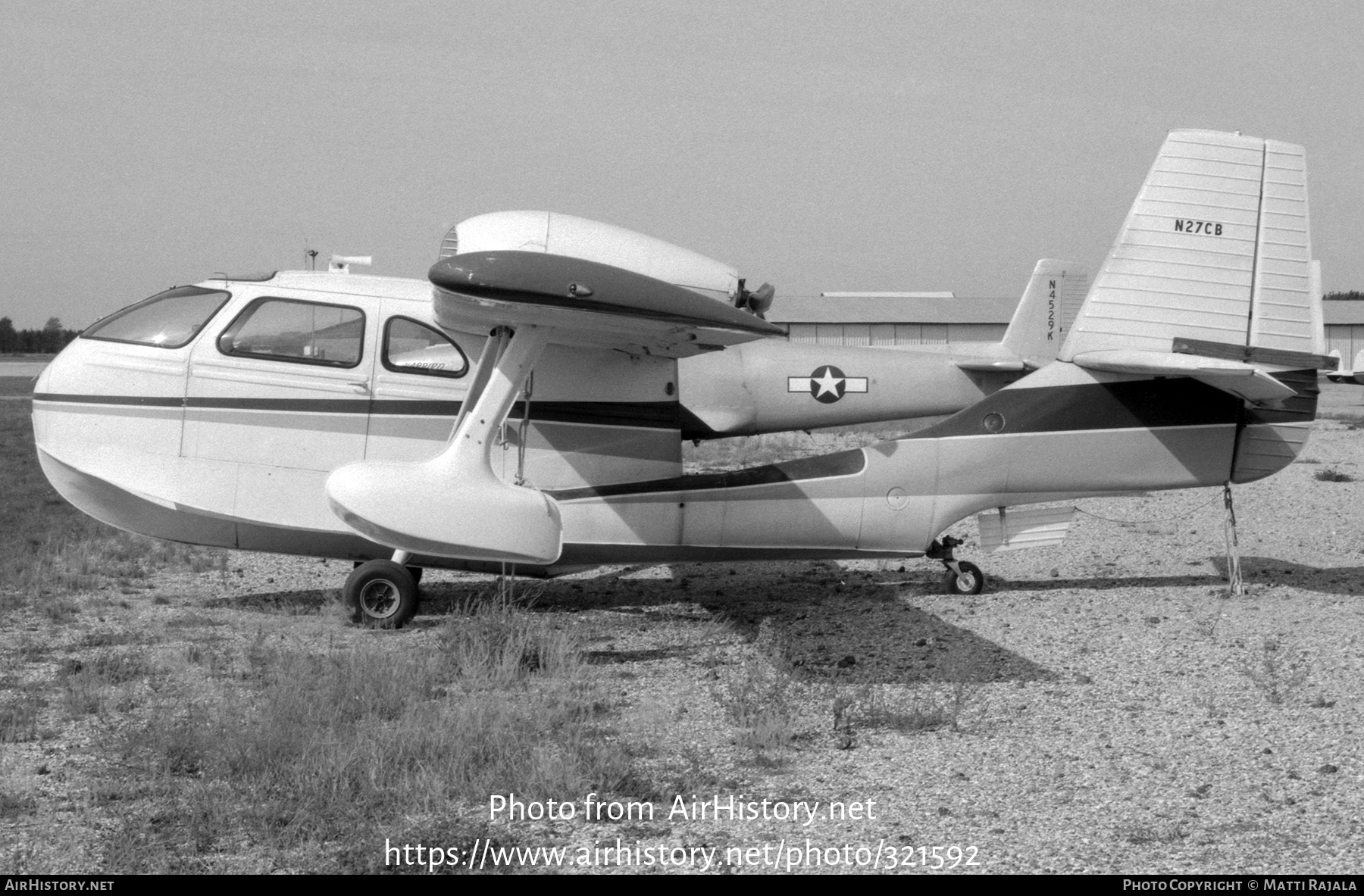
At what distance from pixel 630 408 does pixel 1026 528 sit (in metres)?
3.38

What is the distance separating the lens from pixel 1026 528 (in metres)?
9.80

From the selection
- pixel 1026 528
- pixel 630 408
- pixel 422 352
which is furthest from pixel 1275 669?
pixel 422 352

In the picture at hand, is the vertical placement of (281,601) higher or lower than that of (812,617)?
lower

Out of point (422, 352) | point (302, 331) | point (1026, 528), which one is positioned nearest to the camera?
point (302, 331)

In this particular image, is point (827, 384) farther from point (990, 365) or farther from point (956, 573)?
point (956, 573)

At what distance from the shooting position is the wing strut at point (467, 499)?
743cm

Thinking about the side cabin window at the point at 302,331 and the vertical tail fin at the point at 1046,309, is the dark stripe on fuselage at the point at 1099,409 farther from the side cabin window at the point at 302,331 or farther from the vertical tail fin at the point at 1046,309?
the vertical tail fin at the point at 1046,309

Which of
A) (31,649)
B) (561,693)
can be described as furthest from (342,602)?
(561,693)

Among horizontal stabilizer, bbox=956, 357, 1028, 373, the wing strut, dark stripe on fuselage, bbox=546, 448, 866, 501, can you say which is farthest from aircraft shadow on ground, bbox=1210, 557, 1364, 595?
the wing strut

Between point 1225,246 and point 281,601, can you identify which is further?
point 281,601

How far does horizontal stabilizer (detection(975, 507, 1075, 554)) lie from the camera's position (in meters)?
9.78

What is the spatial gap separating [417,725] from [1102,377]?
6236mm

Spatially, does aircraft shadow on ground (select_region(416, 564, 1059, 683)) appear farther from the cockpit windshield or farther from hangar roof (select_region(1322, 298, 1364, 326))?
hangar roof (select_region(1322, 298, 1364, 326))

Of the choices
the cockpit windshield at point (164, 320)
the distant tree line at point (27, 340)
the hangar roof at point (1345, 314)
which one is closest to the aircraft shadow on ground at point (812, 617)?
the cockpit windshield at point (164, 320)
